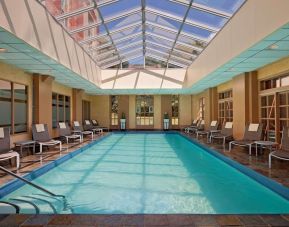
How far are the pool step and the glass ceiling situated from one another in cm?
467

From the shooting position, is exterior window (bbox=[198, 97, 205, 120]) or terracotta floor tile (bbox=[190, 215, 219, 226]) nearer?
terracotta floor tile (bbox=[190, 215, 219, 226])

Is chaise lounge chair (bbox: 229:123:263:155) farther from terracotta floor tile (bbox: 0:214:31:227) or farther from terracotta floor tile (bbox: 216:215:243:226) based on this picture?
terracotta floor tile (bbox: 0:214:31:227)

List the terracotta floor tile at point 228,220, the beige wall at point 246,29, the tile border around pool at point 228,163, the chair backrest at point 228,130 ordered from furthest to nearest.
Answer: the chair backrest at point 228,130
the beige wall at point 246,29
the tile border around pool at point 228,163
the terracotta floor tile at point 228,220

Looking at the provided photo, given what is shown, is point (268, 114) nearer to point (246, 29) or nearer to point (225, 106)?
point (246, 29)

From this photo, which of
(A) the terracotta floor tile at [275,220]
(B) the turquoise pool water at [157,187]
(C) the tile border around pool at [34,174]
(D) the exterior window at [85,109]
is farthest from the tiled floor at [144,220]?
(D) the exterior window at [85,109]

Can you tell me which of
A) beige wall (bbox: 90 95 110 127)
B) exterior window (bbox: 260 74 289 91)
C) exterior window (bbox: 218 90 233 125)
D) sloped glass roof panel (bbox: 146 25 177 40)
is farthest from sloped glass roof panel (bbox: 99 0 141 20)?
beige wall (bbox: 90 95 110 127)

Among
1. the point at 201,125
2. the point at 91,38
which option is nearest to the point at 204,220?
the point at 91,38

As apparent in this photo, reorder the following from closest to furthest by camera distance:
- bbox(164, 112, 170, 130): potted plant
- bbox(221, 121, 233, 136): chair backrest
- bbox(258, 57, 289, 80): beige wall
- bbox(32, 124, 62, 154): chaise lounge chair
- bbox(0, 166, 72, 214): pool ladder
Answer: bbox(0, 166, 72, 214): pool ladder, bbox(258, 57, 289, 80): beige wall, bbox(32, 124, 62, 154): chaise lounge chair, bbox(221, 121, 233, 136): chair backrest, bbox(164, 112, 170, 130): potted plant

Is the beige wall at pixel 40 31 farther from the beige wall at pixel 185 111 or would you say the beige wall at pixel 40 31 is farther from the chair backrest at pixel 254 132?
the beige wall at pixel 185 111

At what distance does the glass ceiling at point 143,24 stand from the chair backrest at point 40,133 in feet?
10.9

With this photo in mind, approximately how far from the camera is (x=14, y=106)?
8508 millimetres

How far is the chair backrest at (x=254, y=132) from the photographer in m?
8.17

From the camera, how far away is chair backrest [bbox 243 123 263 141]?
26.8ft

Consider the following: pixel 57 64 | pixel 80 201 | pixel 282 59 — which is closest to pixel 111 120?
pixel 57 64
